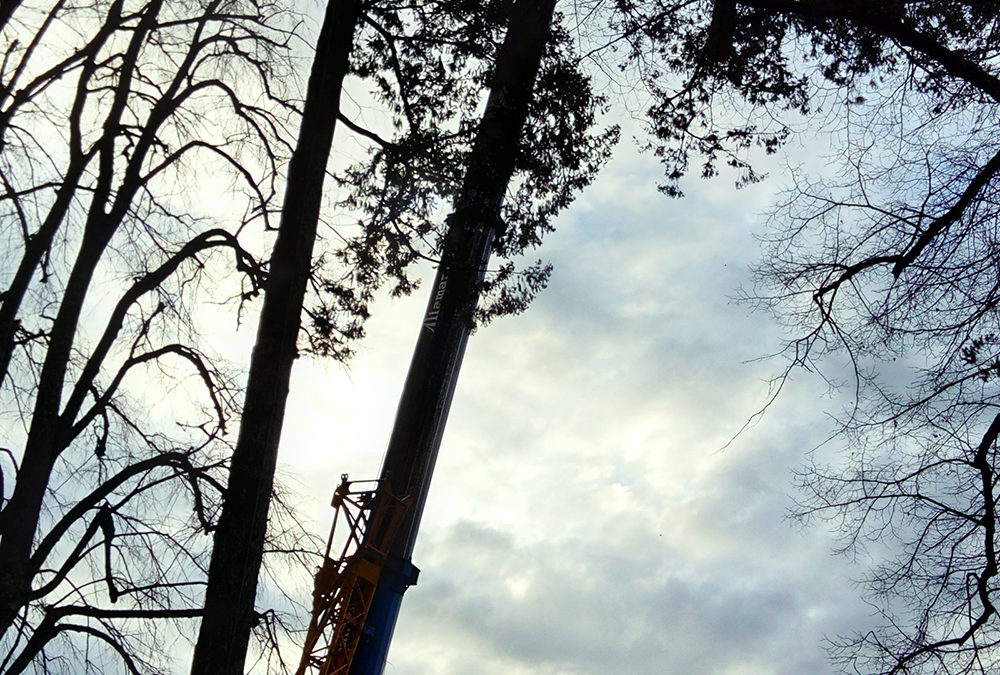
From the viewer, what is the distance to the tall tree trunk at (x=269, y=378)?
289 inches

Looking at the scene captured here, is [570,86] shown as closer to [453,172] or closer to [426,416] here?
[453,172]

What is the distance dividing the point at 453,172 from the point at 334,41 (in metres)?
1.87

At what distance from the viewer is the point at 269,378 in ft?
25.8

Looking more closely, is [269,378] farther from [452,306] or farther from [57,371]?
[452,306]

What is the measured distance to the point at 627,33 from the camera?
36.5ft

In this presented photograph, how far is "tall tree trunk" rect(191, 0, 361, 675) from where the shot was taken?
735cm

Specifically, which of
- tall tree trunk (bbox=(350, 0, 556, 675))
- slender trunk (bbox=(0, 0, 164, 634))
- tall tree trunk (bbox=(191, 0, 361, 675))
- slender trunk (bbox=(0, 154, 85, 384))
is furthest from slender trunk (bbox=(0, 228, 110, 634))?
tall tree trunk (bbox=(350, 0, 556, 675))

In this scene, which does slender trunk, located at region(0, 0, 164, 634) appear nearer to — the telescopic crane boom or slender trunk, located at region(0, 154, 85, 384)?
slender trunk, located at region(0, 154, 85, 384)

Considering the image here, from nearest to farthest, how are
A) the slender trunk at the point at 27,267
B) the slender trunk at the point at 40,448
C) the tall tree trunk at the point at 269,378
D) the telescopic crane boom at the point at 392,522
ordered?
the tall tree trunk at the point at 269,378
the slender trunk at the point at 40,448
the slender trunk at the point at 27,267
the telescopic crane boom at the point at 392,522

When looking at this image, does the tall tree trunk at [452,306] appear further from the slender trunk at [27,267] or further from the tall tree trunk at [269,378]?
the slender trunk at [27,267]

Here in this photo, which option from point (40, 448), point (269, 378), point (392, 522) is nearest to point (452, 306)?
point (392, 522)

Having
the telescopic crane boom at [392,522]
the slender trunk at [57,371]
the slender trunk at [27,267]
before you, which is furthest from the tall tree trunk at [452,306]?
the slender trunk at [27,267]

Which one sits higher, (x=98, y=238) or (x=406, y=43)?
(x=406, y=43)

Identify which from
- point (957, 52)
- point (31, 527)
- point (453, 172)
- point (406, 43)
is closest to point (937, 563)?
point (957, 52)
